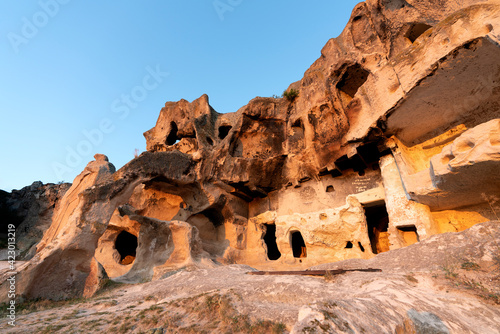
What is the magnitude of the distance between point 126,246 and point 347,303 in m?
15.8

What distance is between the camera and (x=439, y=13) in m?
7.40

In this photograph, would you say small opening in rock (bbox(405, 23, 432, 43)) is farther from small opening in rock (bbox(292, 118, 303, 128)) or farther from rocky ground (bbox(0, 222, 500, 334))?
rocky ground (bbox(0, 222, 500, 334))

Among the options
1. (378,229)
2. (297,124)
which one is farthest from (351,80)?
(378,229)

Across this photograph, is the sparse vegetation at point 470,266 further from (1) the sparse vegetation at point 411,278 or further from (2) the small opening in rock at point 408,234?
(2) the small opening in rock at point 408,234

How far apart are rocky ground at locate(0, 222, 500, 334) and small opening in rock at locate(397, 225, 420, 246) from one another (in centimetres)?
375

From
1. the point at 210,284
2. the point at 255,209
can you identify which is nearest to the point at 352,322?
the point at 210,284

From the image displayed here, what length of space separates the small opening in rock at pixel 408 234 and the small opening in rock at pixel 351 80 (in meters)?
5.41

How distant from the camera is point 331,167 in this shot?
977 centimetres

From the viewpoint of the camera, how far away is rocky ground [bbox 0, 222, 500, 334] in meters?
1.95

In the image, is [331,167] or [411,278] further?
[331,167]

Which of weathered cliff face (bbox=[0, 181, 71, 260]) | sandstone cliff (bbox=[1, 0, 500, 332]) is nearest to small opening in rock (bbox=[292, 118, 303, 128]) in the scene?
sandstone cliff (bbox=[1, 0, 500, 332])

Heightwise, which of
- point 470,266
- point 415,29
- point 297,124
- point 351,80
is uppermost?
point 415,29

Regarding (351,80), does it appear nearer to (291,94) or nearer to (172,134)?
(291,94)

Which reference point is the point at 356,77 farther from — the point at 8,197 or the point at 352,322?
the point at 8,197
